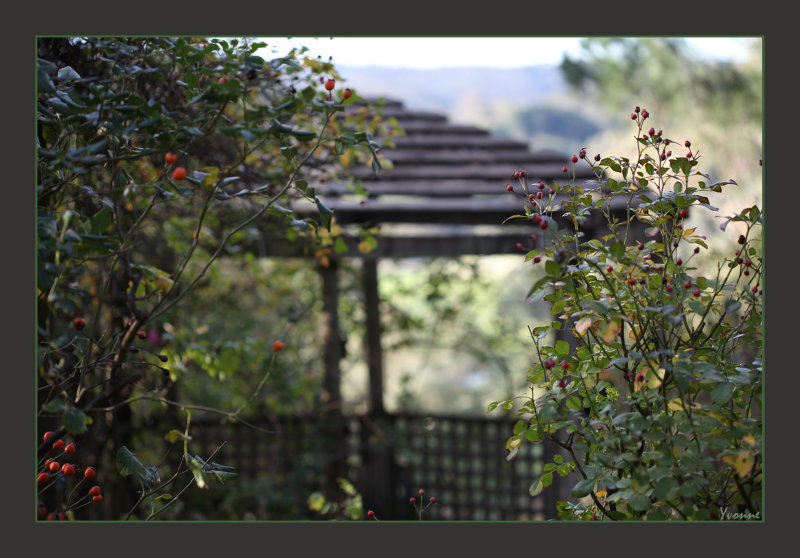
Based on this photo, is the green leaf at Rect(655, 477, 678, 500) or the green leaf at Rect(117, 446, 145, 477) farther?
the green leaf at Rect(117, 446, 145, 477)

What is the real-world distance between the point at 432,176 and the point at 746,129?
16.6ft

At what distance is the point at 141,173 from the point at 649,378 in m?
1.87

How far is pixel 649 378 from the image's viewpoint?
4.64ft

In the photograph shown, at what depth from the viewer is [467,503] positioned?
450cm

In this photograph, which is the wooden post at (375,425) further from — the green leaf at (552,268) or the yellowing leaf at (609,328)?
the green leaf at (552,268)

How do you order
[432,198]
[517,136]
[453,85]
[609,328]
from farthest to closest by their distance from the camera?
[517,136] < [453,85] < [432,198] < [609,328]

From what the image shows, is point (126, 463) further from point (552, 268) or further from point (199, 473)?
point (552, 268)

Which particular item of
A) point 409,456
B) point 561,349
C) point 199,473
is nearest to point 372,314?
point 409,456

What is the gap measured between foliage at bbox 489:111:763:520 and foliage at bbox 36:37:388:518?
55 centimetres

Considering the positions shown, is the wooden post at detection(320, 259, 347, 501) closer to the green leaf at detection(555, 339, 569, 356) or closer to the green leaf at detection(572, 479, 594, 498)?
the green leaf at detection(555, 339, 569, 356)

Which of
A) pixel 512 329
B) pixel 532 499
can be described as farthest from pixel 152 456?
pixel 512 329

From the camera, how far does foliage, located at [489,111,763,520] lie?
4.45 ft
